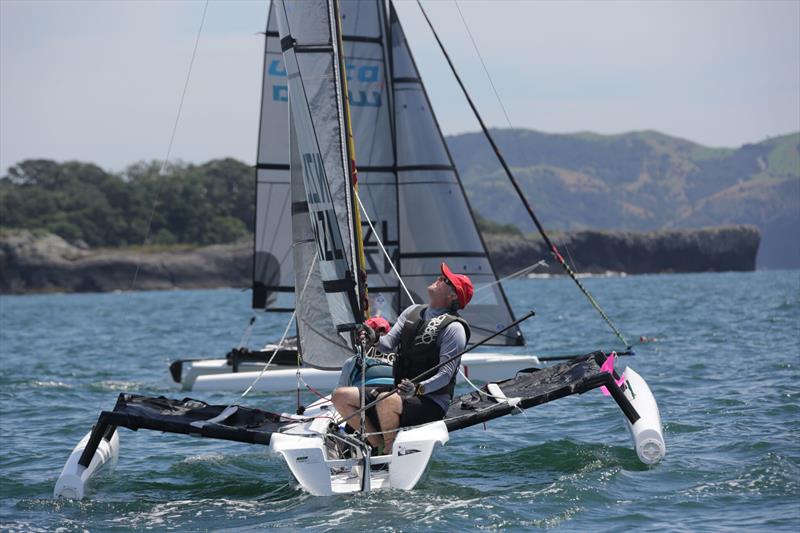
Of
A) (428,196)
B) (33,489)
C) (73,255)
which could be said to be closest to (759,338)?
(428,196)

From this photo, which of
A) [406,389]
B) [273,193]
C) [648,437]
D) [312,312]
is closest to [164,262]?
[273,193]

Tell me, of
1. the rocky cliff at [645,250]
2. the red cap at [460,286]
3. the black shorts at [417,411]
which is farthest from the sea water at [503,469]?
the rocky cliff at [645,250]

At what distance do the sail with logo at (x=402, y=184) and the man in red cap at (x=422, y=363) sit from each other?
21.4ft

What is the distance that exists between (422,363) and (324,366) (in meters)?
2.01

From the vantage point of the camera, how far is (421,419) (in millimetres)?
8617

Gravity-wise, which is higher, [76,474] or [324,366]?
[324,366]

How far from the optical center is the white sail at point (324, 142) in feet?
32.3

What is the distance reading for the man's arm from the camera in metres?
8.52

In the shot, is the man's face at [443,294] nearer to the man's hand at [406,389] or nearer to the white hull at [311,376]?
the man's hand at [406,389]

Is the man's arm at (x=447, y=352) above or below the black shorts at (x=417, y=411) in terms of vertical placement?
above

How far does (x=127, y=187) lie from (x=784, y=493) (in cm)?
10820

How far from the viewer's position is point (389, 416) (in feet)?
27.8

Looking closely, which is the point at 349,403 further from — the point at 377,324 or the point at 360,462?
the point at 377,324

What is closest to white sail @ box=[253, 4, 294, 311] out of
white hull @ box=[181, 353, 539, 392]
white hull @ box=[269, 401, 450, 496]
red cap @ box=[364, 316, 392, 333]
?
white hull @ box=[181, 353, 539, 392]
